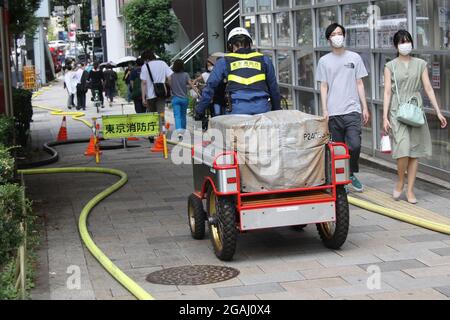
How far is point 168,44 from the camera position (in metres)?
36.6

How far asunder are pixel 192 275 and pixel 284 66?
10.6 m

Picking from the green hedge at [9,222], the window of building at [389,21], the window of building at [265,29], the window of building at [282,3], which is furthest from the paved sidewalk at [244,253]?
the window of building at [265,29]

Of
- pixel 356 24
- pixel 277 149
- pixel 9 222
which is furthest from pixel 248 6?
pixel 9 222

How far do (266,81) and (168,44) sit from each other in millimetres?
29260

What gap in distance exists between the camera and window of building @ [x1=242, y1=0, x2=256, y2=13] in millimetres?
18781

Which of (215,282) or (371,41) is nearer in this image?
(215,282)

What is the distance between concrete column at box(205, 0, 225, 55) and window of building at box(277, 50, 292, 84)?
2264mm

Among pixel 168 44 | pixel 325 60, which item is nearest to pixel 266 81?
pixel 325 60

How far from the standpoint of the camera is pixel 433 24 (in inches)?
408

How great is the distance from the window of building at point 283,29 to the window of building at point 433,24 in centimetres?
550

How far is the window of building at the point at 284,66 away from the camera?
16250mm

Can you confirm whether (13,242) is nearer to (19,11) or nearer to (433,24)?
(433,24)

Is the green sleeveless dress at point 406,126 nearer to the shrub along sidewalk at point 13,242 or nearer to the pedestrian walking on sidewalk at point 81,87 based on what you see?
the shrub along sidewalk at point 13,242
